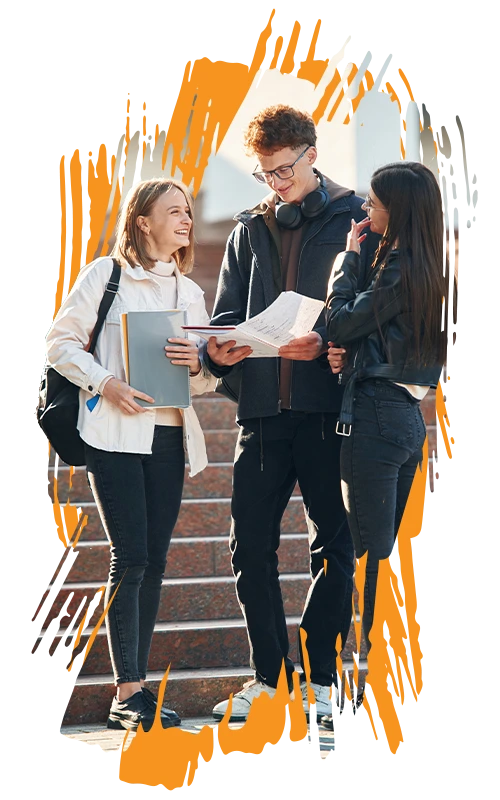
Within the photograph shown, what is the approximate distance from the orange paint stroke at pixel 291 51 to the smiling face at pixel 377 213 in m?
0.57

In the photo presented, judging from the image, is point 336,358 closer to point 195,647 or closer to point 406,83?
point 406,83

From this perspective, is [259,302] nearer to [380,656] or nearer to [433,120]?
[433,120]

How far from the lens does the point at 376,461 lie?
3.22m

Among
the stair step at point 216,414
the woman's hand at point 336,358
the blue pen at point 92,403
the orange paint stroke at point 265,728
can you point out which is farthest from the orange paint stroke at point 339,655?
the stair step at point 216,414

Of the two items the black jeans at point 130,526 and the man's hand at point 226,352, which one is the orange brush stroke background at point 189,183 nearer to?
the black jeans at point 130,526

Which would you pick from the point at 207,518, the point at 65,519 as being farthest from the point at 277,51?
the point at 207,518

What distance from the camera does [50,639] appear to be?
165 inches

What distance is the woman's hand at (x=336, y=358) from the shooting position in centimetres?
337

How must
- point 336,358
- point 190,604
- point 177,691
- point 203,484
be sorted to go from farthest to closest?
point 203,484
point 190,604
point 177,691
point 336,358

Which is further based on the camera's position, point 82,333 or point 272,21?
point 82,333

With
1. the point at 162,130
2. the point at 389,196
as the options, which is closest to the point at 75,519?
the point at 162,130

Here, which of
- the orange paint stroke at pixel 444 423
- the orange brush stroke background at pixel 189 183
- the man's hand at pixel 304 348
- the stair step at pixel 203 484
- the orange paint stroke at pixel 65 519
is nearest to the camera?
the orange paint stroke at pixel 444 423

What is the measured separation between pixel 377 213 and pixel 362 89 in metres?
0.64

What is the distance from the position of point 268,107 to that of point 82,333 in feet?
3.34
